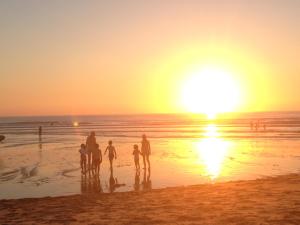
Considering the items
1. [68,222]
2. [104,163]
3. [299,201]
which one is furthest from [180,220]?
[104,163]

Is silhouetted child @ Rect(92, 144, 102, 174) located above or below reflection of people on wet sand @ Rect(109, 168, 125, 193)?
above

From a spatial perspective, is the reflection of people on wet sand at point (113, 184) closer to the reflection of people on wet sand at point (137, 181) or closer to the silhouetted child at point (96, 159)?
the reflection of people on wet sand at point (137, 181)

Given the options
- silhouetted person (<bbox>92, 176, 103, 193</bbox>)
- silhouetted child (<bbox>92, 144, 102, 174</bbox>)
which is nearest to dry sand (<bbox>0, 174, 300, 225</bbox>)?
silhouetted person (<bbox>92, 176, 103, 193</bbox>)

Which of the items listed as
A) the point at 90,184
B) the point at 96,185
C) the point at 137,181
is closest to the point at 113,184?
the point at 96,185

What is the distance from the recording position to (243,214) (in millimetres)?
10195

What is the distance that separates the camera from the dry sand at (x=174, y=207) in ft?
32.8

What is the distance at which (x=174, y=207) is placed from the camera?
11.3 metres

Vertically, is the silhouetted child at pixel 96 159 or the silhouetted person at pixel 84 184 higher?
the silhouetted child at pixel 96 159

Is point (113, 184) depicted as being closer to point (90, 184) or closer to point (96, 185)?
point (96, 185)

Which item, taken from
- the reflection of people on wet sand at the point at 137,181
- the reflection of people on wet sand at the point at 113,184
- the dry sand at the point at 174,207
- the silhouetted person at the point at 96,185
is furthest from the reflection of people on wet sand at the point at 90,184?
the dry sand at the point at 174,207

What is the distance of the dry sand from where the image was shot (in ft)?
32.8

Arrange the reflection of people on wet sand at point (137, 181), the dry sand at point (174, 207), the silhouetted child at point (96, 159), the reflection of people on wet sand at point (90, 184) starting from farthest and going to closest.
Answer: the silhouetted child at point (96, 159), the reflection of people on wet sand at point (137, 181), the reflection of people on wet sand at point (90, 184), the dry sand at point (174, 207)

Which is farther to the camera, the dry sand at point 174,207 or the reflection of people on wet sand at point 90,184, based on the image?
the reflection of people on wet sand at point 90,184

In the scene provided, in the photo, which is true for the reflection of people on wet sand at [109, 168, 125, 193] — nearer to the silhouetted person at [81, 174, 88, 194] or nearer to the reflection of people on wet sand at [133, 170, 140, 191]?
the reflection of people on wet sand at [133, 170, 140, 191]
